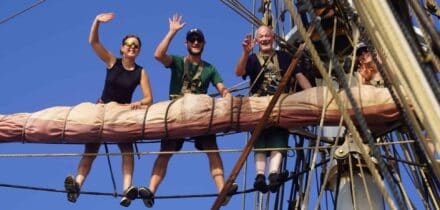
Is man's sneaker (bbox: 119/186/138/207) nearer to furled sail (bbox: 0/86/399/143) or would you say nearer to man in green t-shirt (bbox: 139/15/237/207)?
man in green t-shirt (bbox: 139/15/237/207)

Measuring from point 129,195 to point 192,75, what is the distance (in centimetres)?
90

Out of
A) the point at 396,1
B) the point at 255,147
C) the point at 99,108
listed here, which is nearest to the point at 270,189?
the point at 255,147

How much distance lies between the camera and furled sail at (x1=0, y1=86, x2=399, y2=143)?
599 cm

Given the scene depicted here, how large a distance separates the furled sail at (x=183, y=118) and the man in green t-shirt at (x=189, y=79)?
0.07 metres

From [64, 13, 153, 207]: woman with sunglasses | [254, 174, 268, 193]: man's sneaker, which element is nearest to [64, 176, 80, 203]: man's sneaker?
[64, 13, 153, 207]: woman with sunglasses

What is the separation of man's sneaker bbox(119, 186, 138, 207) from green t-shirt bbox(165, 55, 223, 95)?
2.78 feet

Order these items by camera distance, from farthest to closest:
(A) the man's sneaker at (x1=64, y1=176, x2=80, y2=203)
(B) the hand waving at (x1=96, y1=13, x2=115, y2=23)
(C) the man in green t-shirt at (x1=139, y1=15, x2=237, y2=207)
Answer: (B) the hand waving at (x1=96, y1=13, x2=115, y2=23) → (C) the man in green t-shirt at (x1=139, y1=15, x2=237, y2=207) → (A) the man's sneaker at (x1=64, y1=176, x2=80, y2=203)

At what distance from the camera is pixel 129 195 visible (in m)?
5.42

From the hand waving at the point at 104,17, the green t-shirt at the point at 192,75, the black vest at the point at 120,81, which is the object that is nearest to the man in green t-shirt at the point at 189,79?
the green t-shirt at the point at 192,75

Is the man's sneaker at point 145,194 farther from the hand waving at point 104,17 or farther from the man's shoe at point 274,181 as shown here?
the hand waving at point 104,17

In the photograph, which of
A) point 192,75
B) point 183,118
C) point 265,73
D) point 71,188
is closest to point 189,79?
point 192,75

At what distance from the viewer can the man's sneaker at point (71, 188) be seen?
5516mm

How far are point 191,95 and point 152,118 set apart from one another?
30 cm

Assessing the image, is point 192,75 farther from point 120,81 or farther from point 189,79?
point 120,81
